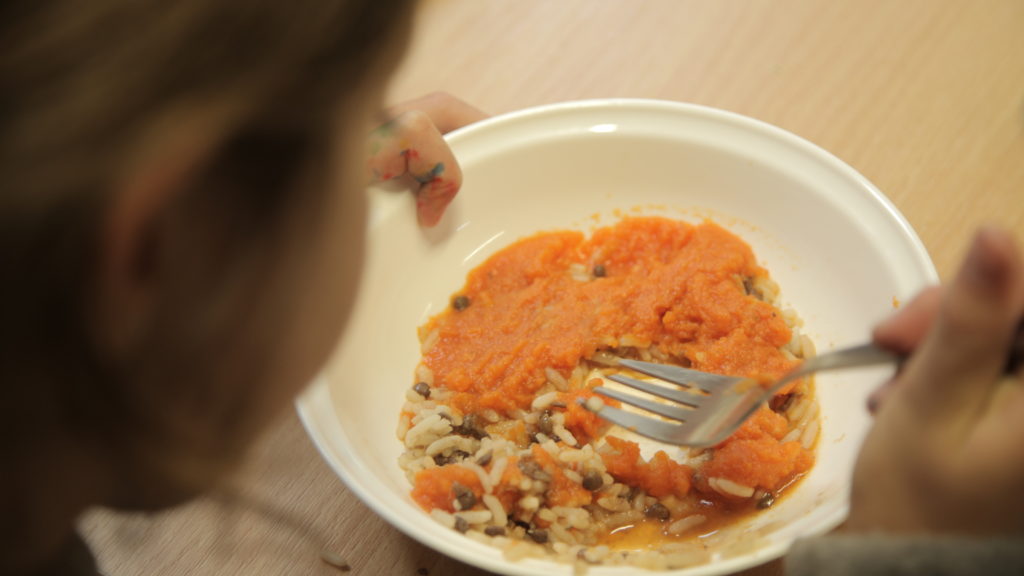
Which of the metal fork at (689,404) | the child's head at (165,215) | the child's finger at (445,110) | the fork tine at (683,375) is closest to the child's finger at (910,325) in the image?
the metal fork at (689,404)

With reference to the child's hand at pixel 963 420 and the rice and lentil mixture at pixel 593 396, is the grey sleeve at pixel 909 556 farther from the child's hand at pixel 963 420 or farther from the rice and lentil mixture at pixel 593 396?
the rice and lentil mixture at pixel 593 396

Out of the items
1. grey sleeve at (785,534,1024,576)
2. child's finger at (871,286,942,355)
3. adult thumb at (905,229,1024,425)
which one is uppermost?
adult thumb at (905,229,1024,425)

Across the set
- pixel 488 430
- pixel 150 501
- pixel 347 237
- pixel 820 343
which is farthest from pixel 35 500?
pixel 820 343

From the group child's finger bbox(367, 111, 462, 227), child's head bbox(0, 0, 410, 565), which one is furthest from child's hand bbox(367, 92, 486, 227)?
child's head bbox(0, 0, 410, 565)

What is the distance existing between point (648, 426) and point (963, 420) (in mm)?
532

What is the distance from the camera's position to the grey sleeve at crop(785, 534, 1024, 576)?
71cm

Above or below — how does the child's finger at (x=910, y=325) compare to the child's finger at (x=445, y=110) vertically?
above

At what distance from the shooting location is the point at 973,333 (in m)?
0.67

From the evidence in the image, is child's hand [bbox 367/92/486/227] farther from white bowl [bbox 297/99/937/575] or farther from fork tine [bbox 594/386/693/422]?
fork tine [bbox 594/386/693/422]

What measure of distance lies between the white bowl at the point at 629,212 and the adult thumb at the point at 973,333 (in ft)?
1.38

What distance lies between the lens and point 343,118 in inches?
26.7

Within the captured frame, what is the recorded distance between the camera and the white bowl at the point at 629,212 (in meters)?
1.20

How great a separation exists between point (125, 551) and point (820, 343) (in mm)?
1226

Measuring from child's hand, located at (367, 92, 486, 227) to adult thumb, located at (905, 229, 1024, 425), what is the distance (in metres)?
0.89
